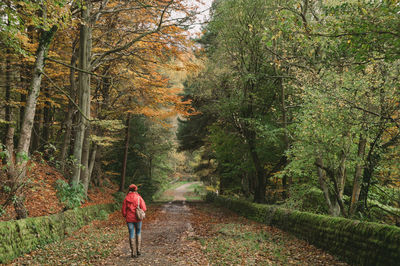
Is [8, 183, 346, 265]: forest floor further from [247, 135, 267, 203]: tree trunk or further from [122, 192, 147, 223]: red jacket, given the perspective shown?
[247, 135, 267, 203]: tree trunk

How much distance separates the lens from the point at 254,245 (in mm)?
7988

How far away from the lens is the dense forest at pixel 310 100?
16.8 ft

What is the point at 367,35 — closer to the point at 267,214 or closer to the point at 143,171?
the point at 267,214

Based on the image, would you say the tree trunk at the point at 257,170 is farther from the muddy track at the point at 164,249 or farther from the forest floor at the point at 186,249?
the muddy track at the point at 164,249

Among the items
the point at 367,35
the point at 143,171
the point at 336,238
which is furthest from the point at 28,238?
the point at 143,171

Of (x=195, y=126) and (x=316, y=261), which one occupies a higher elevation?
(x=195, y=126)

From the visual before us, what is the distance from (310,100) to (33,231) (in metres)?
9.28

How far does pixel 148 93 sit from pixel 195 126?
9139mm

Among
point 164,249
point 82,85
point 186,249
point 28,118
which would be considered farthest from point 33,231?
point 82,85

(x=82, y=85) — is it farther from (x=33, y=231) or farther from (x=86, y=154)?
(x=33, y=231)

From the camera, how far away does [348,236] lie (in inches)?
252

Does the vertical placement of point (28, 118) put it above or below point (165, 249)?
above

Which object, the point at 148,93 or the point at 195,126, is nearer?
the point at 148,93

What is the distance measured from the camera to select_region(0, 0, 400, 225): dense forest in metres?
6.23
